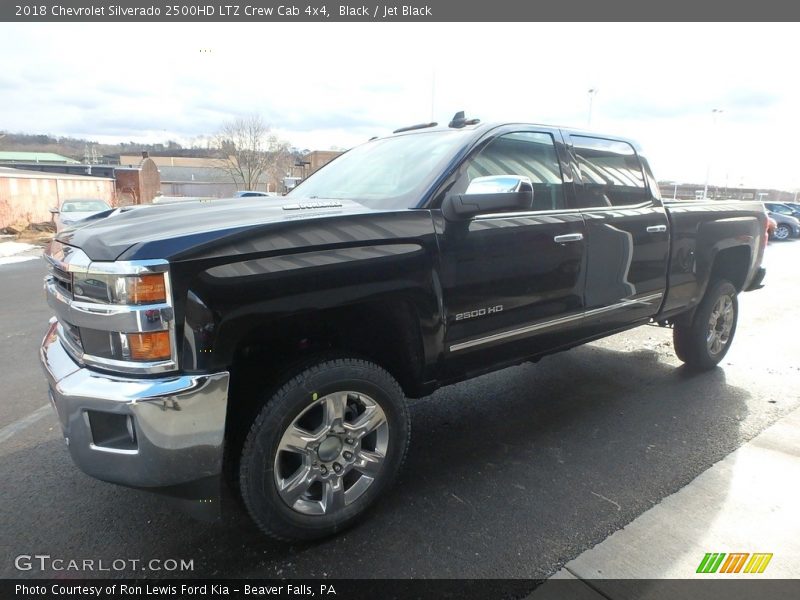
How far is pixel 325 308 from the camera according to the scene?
2.36 meters

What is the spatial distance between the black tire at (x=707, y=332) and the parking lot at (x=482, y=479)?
20cm

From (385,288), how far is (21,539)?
205cm

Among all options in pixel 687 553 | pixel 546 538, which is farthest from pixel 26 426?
pixel 687 553

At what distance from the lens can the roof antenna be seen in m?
3.45

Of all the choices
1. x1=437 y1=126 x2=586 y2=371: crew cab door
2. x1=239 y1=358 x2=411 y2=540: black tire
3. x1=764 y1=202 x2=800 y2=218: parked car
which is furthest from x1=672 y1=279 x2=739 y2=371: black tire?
x1=764 y1=202 x2=800 y2=218: parked car

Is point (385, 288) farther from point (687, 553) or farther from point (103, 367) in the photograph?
point (687, 553)

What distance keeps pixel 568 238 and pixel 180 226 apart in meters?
2.28

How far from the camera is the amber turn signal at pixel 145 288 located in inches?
76.9

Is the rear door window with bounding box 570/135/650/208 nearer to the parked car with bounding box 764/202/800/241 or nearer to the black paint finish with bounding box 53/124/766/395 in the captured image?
the black paint finish with bounding box 53/124/766/395

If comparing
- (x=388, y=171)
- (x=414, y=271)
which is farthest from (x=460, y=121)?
(x=414, y=271)

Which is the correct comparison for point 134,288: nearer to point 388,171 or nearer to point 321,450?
point 321,450

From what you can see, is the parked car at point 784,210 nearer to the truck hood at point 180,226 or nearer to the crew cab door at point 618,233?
the crew cab door at point 618,233

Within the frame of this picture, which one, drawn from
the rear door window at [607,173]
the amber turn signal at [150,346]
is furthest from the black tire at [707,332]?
the amber turn signal at [150,346]

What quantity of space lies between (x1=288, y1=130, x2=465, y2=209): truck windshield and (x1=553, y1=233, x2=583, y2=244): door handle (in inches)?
33.4
